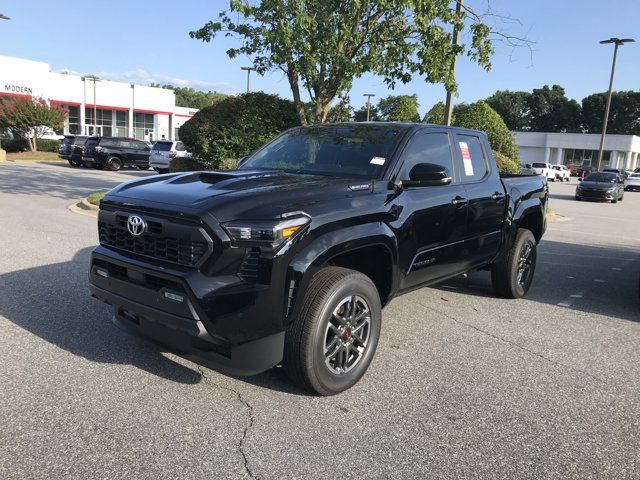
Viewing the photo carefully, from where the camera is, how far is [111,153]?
2781 centimetres

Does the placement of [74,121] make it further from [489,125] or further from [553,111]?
[553,111]

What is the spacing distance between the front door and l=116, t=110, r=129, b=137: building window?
62259mm

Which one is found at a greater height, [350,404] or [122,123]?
[122,123]

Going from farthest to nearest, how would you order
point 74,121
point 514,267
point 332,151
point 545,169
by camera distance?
point 74,121, point 545,169, point 514,267, point 332,151

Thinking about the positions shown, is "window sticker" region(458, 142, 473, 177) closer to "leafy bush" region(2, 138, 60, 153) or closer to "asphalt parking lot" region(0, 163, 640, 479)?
"asphalt parking lot" region(0, 163, 640, 479)

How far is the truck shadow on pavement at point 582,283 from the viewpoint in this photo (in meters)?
6.24

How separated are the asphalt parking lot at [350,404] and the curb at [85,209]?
19.1 feet

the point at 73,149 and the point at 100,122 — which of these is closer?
the point at 73,149

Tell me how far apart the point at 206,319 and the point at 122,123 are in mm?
64540

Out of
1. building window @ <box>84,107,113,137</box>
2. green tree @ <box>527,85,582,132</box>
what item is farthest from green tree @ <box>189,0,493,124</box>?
green tree @ <box>527,85,582,132</box>

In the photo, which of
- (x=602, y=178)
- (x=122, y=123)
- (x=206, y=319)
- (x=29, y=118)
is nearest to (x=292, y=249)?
(x=206, y=319)

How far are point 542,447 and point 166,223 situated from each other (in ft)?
8.53

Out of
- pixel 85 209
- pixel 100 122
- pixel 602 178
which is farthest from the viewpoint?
pixel 100 122

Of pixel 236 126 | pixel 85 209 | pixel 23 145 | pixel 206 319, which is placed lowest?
pixel 85 209
